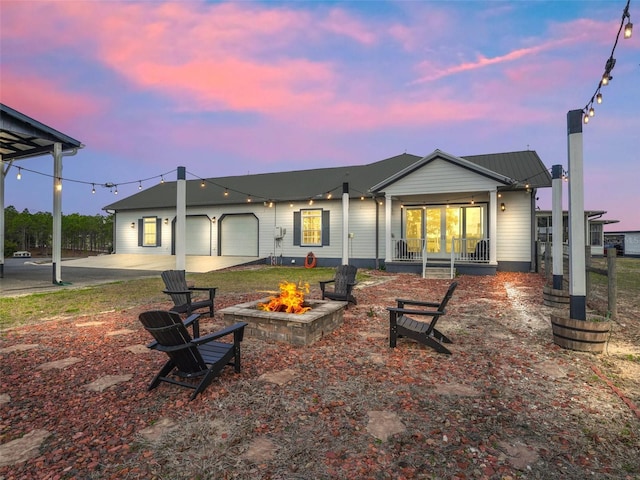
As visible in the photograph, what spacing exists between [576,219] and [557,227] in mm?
4441

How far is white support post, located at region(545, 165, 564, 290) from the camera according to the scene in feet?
27.2

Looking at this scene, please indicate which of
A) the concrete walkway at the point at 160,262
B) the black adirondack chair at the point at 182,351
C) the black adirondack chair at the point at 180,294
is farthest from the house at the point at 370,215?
the black adirondack chair at the point at 182,351

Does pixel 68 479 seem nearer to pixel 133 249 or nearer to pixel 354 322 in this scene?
pixel 354 322

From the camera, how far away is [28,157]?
41.0 ft

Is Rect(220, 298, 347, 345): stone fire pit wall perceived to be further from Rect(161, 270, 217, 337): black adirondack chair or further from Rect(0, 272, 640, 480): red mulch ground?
Rect(161, 270, 217, 337): black adirondack chair

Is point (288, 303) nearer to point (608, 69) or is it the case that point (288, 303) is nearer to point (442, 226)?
point (608, 69)

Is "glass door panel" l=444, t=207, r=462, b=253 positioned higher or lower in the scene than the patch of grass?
higher

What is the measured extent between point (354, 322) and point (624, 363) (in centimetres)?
363

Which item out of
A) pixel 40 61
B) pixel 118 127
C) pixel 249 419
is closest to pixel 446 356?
pixel 249 419

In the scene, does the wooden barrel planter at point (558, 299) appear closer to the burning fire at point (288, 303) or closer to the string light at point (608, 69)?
the string light at point (608, 69)

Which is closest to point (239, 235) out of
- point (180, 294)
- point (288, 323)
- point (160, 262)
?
point (160, 262)

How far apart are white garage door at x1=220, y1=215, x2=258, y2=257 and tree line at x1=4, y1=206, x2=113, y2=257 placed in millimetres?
22707

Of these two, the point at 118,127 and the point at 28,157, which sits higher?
the point at 118,127

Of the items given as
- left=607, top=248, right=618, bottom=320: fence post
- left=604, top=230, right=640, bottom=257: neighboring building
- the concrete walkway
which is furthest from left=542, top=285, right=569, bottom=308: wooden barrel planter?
left=604, top=230, right=640, bottom=257: neighboring building
